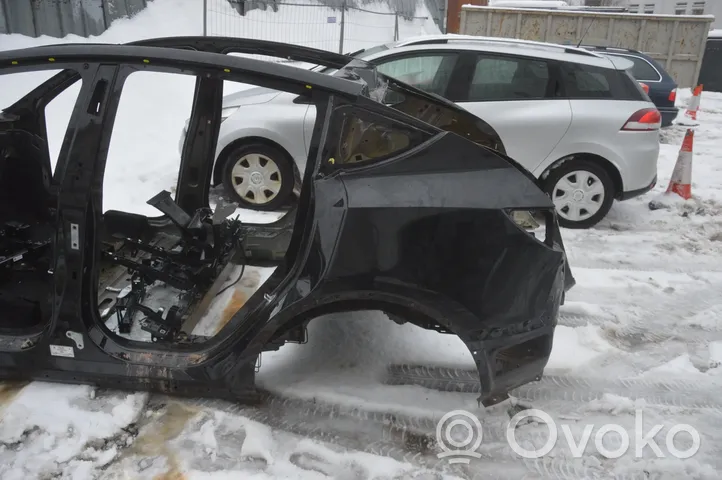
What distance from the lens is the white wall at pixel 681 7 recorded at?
27688 mm

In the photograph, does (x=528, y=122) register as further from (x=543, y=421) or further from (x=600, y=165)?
(x=543, y=421)

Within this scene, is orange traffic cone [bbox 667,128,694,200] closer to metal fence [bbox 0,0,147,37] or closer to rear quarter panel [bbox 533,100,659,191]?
rear quarter panel [bbox 533,100,659,191]

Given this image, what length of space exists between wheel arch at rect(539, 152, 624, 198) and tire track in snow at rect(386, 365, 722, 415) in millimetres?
3106

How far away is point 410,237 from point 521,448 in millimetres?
1177

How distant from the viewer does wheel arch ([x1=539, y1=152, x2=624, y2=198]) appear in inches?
235

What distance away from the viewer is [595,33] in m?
16.9

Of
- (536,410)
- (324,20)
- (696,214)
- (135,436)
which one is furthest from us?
(324,20)

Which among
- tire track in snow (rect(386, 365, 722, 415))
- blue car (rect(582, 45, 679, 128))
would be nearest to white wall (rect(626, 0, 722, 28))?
blue car (rect(582, 45, 679, 128))

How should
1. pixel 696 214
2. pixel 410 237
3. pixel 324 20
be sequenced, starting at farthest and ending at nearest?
pixel 324 20, pixel 696 214, pixel 410 237

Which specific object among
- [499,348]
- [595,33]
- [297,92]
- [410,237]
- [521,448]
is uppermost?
[595,33]

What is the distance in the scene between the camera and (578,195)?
19.8 ft

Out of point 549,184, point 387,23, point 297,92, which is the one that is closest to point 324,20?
point 387,23

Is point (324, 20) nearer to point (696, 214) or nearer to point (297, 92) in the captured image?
point (696, 214)

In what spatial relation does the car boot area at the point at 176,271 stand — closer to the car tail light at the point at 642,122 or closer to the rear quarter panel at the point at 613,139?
the rear quarter panel at the point at 613,139
